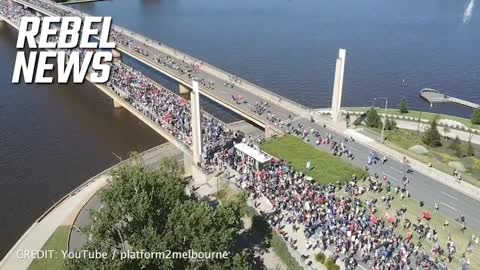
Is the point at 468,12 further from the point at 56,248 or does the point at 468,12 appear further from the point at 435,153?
the point at 56,248

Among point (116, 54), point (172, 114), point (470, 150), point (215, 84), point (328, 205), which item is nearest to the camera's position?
point (328, 205)

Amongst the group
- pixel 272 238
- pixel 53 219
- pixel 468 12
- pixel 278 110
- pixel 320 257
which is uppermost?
pixel 468 12

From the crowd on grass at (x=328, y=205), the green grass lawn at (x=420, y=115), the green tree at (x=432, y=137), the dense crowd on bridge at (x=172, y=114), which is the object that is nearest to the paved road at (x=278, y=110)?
the crowd on grass at (x=328, y=205)

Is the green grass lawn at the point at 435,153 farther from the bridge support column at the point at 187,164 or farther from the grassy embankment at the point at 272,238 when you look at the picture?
the bridge support column at the point at 187,164

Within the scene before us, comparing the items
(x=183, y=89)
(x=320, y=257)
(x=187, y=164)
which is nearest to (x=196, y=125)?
(x=187, y=164)

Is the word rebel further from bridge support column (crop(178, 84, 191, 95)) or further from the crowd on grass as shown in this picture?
the crowd on grass

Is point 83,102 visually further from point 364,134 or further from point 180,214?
point 180,214
